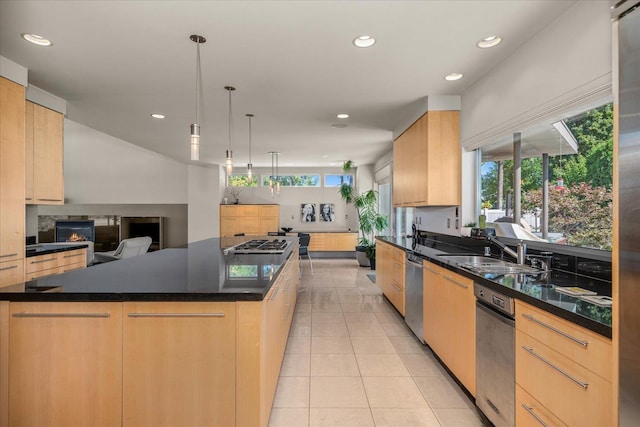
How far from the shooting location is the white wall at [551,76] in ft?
6.31

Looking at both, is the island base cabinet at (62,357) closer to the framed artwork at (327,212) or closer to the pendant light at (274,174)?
the pendant light at (274,174)

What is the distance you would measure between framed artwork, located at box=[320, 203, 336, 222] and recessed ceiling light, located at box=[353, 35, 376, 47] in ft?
23.5

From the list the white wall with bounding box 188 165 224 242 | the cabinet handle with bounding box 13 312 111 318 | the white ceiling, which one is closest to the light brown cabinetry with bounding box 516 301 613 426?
the white ceiling

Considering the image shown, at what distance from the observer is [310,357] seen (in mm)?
2949

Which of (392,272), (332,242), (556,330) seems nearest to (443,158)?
(392,272)

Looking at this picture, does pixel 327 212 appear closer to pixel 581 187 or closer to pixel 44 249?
pixel 44 249

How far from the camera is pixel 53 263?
12.2 feet

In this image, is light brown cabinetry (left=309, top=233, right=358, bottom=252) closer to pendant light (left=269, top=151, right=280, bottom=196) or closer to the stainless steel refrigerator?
pendant light (left=269, top=151, right=280, bottom=196)

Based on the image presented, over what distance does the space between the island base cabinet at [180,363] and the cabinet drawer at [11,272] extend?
2265mm

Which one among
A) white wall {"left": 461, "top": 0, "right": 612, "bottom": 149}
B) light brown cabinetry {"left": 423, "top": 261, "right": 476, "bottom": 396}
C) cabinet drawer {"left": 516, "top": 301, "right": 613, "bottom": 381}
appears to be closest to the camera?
cabinet drawer {"left": 516, "top": 301, "right": 613, "bottom": 381}

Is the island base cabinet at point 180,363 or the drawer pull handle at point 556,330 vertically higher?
the drawer pull handle at point 556,330

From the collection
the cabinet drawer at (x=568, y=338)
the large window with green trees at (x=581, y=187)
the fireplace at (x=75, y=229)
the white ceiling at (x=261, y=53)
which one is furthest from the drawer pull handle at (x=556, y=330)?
the fireplace at (x=75, y=229)

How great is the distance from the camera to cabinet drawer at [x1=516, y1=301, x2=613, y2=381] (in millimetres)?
1191

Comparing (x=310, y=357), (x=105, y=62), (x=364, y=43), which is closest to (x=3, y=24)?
(x=105, y=62)
